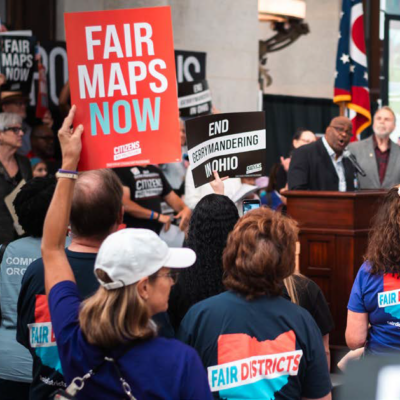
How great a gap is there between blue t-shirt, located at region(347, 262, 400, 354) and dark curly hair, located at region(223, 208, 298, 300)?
89cm

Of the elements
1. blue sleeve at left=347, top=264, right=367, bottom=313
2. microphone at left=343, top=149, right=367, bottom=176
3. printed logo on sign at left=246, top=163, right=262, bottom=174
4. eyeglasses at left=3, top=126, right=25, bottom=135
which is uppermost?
eyeglasses at left=3, top=126, right=25, bottom=135

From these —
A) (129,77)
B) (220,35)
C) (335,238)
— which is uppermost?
(220,35)

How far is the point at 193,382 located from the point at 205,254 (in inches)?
42.6

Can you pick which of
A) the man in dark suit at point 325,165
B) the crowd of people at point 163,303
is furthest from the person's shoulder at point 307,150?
the crowd of people at point 163,303

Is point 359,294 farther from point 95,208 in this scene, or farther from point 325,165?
point 325,165

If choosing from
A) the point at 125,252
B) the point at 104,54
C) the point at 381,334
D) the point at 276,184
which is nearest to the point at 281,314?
the point at 125,252

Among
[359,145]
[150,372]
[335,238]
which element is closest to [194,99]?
[359,145]

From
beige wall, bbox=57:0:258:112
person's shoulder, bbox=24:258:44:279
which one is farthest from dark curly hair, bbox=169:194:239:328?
beige wall, bbox=57:0:258:112

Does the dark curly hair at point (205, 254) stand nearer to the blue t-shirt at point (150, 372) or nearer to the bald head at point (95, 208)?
the bald head at point (95, 208)

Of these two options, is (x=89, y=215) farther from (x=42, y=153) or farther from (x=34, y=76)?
(x=34, y=76)

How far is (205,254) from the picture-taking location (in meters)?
3.08

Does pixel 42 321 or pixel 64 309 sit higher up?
pixel 64 309

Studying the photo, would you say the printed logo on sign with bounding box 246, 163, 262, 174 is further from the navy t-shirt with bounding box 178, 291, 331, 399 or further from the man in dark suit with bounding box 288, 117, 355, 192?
the man in dark suit with bounding box 288, 117, 355, 192

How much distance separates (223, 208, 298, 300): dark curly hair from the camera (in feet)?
8.25
